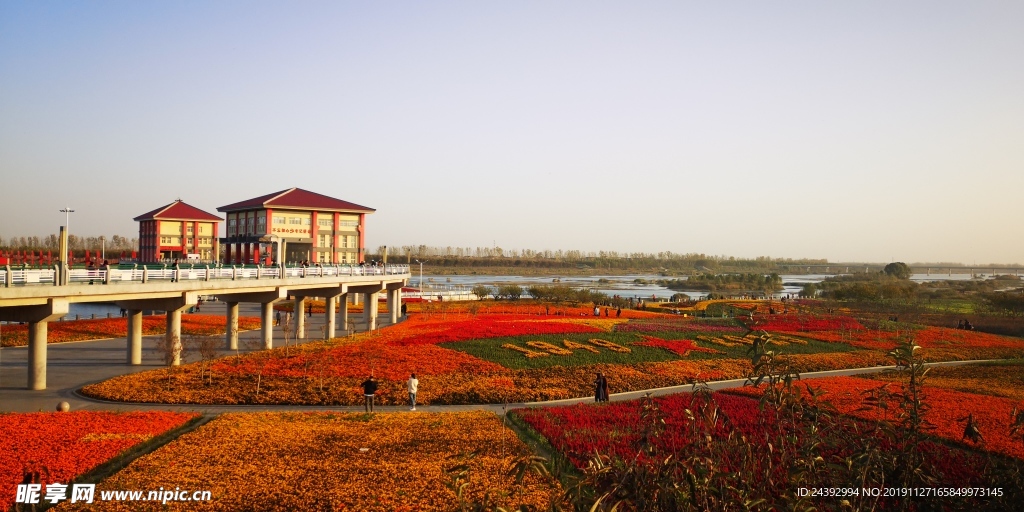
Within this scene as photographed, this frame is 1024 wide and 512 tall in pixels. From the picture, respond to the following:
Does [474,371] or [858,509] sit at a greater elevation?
[858,509]

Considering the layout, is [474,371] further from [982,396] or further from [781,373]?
[781,373]

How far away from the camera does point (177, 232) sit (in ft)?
174

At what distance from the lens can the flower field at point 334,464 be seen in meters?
12.7

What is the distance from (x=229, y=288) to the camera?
32.5 m

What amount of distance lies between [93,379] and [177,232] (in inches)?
1155

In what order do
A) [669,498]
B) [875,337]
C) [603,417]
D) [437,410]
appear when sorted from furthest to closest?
[875,337], [437,410], [603,417], [669,498]

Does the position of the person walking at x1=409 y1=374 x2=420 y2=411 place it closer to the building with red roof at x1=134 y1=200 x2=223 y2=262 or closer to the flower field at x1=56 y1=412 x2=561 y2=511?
the flower field at x1=56 y1=412 x2=561 y2=511

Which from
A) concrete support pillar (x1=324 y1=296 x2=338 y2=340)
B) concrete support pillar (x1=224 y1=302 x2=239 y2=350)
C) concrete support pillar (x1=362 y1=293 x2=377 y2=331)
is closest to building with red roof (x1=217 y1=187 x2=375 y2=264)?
concrete support pillar (x1=362 y1=293 x2=377 y2=331)

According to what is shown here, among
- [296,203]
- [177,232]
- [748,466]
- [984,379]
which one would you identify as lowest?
[984,379]

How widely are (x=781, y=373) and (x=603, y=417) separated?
14.4m

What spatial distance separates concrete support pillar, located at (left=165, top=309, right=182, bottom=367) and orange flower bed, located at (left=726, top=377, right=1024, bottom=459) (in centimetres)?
2142

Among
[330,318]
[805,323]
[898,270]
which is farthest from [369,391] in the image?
[898,270]

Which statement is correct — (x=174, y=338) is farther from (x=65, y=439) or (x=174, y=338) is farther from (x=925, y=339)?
(x=925, y=339)

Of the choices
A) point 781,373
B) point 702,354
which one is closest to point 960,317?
point 702,354
